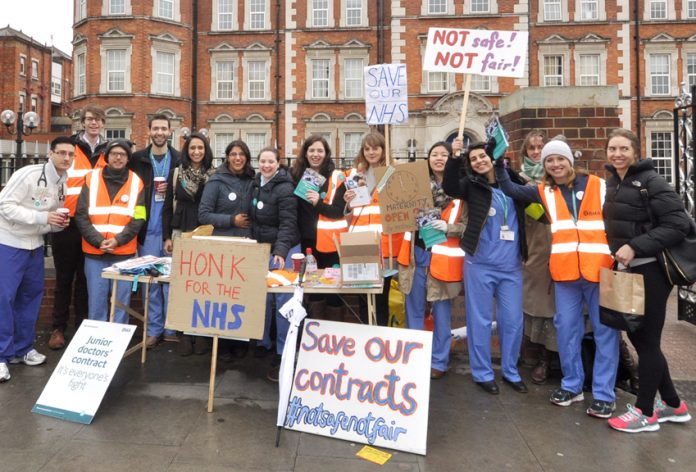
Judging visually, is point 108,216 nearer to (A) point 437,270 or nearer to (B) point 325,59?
(A) point 437,270

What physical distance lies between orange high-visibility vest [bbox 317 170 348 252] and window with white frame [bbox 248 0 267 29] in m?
23.2

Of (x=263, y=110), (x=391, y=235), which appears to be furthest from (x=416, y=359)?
(x=263, y=110)

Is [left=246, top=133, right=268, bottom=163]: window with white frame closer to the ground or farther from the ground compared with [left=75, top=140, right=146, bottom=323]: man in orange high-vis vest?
farther from the ground

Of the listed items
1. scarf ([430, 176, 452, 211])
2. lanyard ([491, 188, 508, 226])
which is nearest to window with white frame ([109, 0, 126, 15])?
scarf ([430, 176, 452, 211])

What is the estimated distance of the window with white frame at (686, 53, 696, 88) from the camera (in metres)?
24.4

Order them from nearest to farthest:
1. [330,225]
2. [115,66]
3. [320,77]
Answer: [330,225] < [115,66] < [320,77]

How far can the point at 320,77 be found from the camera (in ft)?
81.1

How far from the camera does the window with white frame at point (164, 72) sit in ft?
79.4

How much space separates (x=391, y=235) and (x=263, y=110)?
2212 centimetres

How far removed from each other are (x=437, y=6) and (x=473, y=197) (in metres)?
22.9

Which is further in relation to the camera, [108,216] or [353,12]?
[353,12]

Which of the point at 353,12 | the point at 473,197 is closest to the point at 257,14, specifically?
the point at 353,12

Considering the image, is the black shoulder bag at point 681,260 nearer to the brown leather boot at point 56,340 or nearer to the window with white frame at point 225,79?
the brown leather boot at point 56,340

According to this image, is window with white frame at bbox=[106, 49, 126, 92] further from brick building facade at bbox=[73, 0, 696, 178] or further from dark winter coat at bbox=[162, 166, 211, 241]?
dark winter coat at bbox=[162, 166, 211, 241]
